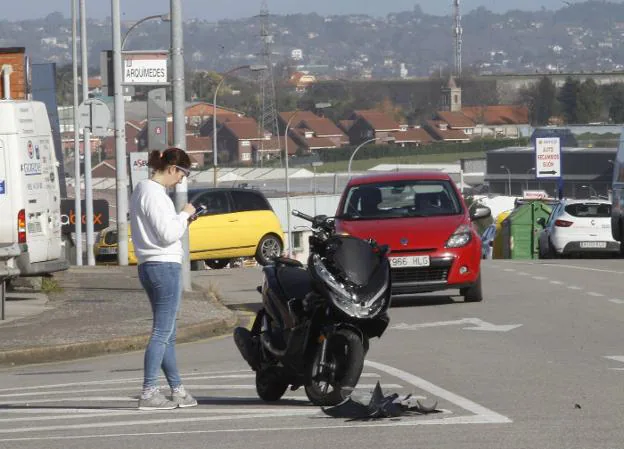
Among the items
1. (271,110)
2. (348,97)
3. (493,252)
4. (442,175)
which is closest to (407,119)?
(348,97)

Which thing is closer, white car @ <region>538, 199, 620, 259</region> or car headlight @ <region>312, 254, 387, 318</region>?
car headlight @ <region>312, 254, 387, 318</region>

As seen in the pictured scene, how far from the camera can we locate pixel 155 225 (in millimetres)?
10906

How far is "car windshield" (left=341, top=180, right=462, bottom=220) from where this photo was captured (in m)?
20.6

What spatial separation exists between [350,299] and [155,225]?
145 centimetres

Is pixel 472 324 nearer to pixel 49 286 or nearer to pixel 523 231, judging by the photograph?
pixel 49 286

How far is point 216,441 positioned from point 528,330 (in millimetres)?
7549

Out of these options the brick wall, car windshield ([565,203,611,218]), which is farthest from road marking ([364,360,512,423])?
car windshield ([565,203,611,218])

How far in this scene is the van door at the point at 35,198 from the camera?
20.4 metres

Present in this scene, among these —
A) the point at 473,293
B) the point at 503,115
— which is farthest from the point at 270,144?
the point at 473,293

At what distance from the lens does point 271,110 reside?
9575 cm

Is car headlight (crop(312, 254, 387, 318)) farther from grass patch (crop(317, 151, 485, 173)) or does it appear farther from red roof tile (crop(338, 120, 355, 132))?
red roof tile (crop(338, 120, 355, 132))

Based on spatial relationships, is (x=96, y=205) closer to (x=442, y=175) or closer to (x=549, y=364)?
(x=442, y=175)

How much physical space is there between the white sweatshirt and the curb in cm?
485

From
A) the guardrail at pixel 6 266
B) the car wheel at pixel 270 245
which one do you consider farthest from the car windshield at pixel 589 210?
the guardrail at pixel 6 266
